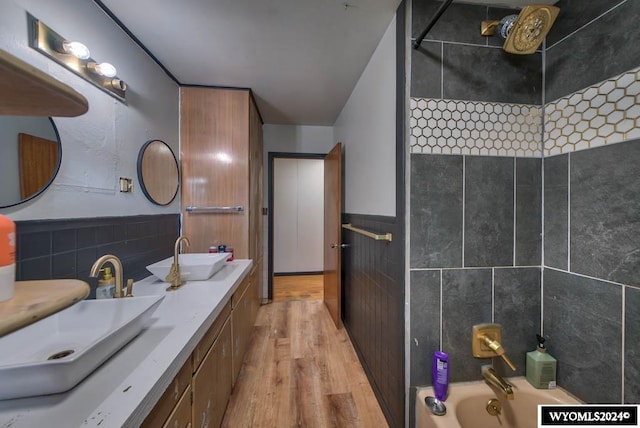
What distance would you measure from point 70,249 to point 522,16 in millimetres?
2172

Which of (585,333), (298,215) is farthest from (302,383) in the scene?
(298,215)

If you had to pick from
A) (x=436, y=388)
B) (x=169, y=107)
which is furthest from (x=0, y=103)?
(x=436, y=388)

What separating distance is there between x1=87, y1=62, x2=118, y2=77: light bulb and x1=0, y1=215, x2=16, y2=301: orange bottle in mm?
1107

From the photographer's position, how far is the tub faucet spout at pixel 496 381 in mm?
1037

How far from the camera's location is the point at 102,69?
1185mm

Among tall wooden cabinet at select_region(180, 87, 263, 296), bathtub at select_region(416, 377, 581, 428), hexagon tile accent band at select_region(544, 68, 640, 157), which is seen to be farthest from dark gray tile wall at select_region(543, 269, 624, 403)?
tall wooden cabinet at select_region(180, 87, 263, 296)

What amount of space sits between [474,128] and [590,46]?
0.55 metres

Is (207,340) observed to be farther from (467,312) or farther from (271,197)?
(271,197)

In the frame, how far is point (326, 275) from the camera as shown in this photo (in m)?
2.91

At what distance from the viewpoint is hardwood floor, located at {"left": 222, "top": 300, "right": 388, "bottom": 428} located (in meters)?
1.37

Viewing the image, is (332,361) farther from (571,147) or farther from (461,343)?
(571,147)

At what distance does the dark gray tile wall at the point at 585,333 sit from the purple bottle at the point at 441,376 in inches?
23.6

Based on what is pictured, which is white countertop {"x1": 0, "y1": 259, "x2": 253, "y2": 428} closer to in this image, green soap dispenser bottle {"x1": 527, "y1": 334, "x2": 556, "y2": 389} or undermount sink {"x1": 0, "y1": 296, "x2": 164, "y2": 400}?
undermount sink {"x1": 0, "y1": 296, "x2": 164, "y2": 400}

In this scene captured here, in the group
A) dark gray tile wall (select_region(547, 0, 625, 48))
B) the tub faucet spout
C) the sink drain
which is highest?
dark gray tile wall (select_region(547, 0, 625, 48))
